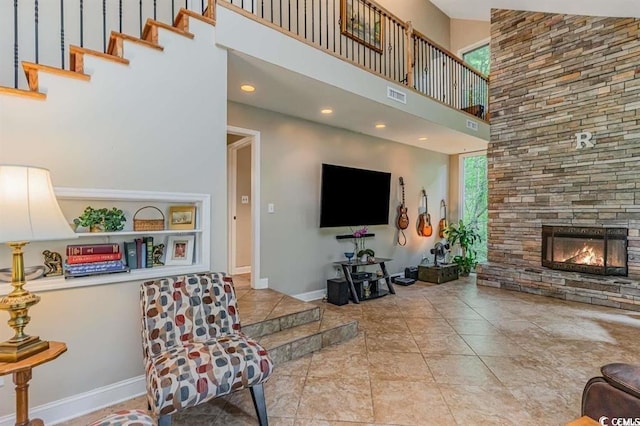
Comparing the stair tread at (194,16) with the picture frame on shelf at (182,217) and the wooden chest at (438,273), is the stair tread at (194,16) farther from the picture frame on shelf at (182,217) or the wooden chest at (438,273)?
the wooden chest at (438,273)

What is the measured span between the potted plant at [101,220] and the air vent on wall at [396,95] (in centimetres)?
312

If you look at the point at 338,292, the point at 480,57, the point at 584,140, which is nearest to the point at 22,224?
the point at 338,292

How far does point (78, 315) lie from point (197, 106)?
164 cm

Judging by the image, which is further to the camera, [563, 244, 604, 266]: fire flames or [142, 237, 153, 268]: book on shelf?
[563, 244, 604, 266]: fire flames

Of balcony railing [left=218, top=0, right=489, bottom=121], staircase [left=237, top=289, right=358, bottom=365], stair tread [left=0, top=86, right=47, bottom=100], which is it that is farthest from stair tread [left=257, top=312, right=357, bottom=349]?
balcony railing [left=218, top=0, right=489, bottom=121]

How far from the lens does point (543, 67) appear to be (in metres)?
4.93

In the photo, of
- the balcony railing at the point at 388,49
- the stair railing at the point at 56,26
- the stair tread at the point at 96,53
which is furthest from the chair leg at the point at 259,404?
the balcony railing at the point at 388,49

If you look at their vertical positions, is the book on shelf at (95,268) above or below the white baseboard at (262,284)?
above

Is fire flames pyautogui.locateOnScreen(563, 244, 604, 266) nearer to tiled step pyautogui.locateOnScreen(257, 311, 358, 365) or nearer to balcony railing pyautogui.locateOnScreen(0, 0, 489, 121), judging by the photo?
balcony railing pyautogui.locateOnScreen(0, 0, 489, 121)

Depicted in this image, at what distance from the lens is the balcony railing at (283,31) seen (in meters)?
2.58

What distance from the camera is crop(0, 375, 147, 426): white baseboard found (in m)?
1.89

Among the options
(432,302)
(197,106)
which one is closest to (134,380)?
(197,106)

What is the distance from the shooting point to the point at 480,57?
646 cm

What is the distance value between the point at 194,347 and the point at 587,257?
17.1ft
